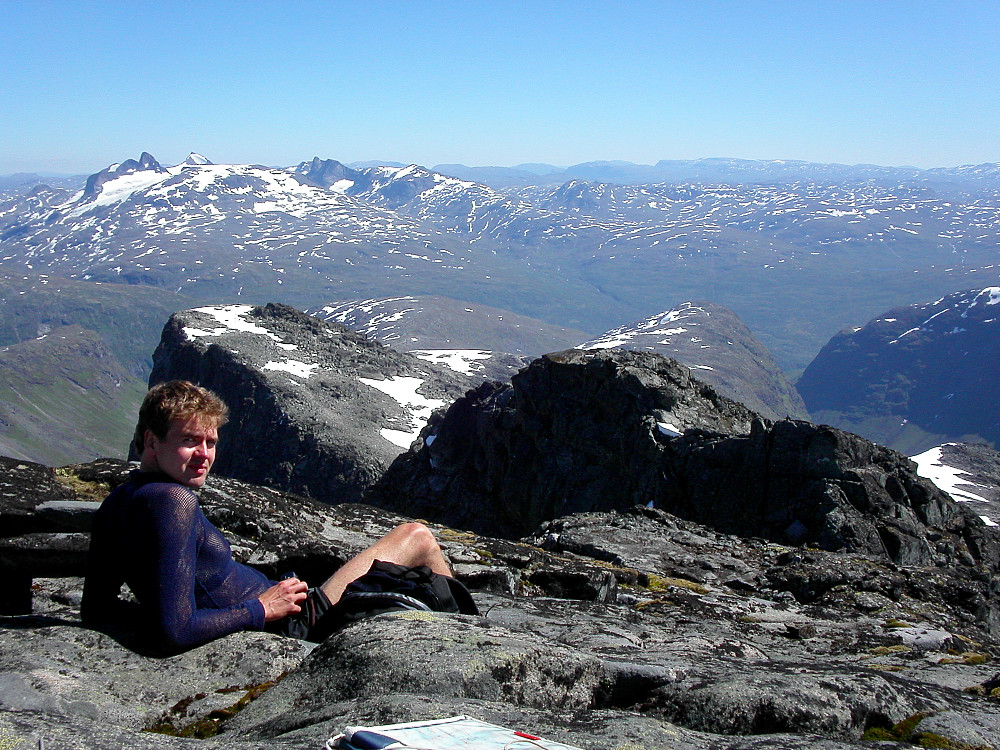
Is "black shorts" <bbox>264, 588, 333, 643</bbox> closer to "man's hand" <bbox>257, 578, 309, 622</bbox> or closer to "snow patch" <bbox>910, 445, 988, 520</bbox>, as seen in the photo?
"man's hand" <bbox>257, 578, 309, 622</bbox>

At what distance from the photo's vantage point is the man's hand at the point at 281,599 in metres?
9.02

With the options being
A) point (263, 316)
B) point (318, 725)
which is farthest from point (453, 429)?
point (263, 316)

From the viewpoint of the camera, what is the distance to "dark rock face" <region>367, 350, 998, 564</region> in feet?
138

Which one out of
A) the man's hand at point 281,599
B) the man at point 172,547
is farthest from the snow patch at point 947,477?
the man at point 172,547

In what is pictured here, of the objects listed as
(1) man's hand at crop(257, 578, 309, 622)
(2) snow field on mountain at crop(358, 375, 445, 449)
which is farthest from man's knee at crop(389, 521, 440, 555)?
(2) snow field on mountain at crop(358, 375, 445, 449)

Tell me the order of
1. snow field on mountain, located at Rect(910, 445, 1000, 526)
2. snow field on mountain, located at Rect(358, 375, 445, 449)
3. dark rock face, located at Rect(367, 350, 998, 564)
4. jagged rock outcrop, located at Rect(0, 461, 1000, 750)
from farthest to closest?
snow field on mountain, located at Rect(358, 375, 445, 449), snow field on mountain, located at Rect(910, 445, 1000, 526), dark rock face, located at Rect(367, 350, 998, 564), jagged rock outcrop, located at Rect(0, 461, 1000, 750)

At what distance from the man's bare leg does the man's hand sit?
3.04 ft

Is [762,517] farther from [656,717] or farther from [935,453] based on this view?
[935,453]

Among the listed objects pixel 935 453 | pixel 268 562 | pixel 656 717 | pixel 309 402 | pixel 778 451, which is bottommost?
pixel 935 453

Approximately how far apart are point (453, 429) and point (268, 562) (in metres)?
73.9

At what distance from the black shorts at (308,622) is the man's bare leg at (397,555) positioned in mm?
289

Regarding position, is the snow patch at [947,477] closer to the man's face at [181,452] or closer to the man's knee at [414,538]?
the man's knee at [414,538]

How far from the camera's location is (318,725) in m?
6.28

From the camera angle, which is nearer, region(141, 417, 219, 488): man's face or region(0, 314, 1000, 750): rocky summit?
region(0, 314, 1000, 750): rocky summit
